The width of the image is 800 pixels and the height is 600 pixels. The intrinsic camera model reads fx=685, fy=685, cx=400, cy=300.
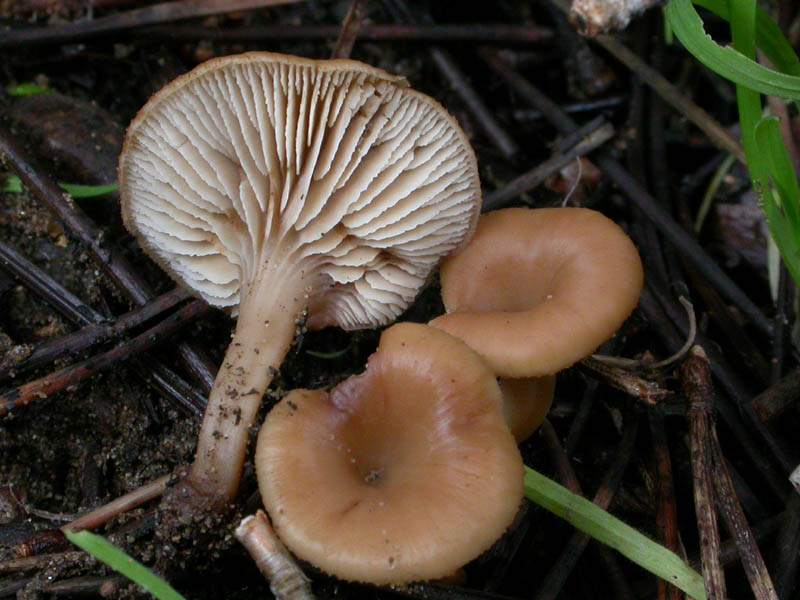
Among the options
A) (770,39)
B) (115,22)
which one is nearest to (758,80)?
(770,39)

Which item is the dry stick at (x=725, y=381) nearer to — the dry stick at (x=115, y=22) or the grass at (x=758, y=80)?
the grass at (x=758, y=80)

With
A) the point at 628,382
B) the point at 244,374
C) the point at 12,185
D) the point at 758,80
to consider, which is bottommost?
the point at 244,374

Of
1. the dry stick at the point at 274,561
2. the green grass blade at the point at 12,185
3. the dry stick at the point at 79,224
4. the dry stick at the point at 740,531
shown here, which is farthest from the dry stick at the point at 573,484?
the green grass blade at the point at 12,185

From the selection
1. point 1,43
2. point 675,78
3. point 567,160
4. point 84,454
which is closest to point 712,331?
point 567,160

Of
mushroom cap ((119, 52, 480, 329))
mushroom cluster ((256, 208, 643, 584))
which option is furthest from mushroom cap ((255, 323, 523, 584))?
mushroom cap ((119, 52, 480, 329))

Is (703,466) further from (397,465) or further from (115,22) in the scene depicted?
(115,22)
